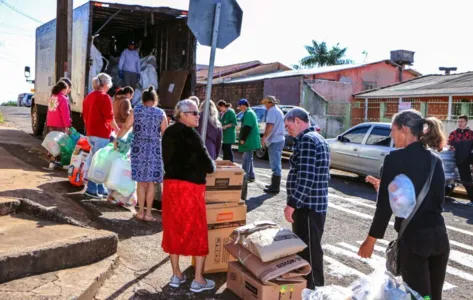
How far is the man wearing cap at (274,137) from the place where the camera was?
30.7 ft

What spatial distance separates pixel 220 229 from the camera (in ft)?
15.7

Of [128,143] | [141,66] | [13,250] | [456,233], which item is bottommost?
[456,233]

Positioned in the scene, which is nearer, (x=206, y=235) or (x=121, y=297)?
(x=121, y=297)

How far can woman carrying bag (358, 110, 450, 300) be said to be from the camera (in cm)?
314

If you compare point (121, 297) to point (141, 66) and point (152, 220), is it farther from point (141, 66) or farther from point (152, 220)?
point (141, 66)

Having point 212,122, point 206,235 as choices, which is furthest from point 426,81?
point 206,235

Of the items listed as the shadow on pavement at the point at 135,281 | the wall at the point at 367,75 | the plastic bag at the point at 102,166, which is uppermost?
the wall at the point at 367,75

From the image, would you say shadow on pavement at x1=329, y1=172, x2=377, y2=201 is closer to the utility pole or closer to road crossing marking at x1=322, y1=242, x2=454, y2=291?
road crossing marking at x1=322, y1=242, x2=454, y2=291

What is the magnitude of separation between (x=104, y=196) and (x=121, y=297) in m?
3.39

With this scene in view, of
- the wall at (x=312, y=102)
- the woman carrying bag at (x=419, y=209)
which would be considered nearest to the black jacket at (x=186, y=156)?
the woman carrying bag at (x=419, y=209)

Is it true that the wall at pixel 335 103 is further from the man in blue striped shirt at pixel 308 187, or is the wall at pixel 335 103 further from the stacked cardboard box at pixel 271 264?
the stacked cardboard box at pixel 271 264

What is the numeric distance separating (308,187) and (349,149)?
28.4 feet

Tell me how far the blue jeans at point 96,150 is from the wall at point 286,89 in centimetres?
2049

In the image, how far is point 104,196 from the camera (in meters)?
7.28
